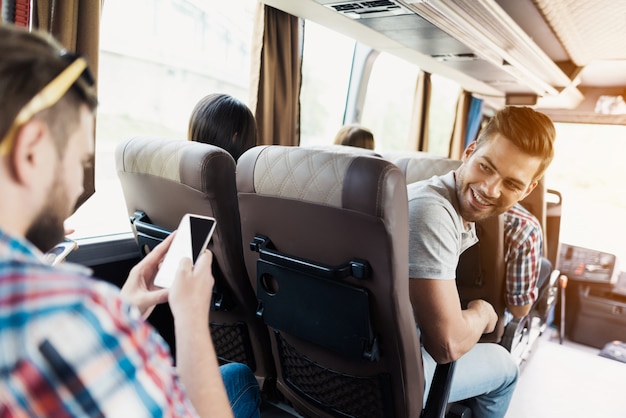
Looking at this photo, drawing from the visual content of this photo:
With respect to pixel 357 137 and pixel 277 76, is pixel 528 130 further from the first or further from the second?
pixel 277 76

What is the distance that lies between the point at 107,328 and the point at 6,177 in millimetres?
240

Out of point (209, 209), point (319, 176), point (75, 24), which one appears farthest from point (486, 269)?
point (75, 24)

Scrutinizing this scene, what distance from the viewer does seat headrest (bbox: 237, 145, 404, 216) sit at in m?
1.12

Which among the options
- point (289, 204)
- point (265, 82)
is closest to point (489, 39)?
point (265, 82)

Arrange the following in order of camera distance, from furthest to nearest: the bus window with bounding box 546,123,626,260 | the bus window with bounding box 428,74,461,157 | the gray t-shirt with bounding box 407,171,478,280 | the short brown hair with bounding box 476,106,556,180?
the bus window with bounding box 428,74,461,157, the bus window with bounding box 546,123,626,260, the short brown hair with bounding box 476,106,556,180, the gray t-shirt with bounding box 407,171,478,280

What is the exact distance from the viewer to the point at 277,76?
11.5ft

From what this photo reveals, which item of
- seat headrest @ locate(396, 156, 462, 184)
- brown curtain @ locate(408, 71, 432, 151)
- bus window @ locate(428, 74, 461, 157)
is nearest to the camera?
seat headrest @ locate(396, 156, 462, 184)

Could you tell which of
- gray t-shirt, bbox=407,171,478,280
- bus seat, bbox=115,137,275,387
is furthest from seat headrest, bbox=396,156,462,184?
bus seat, bbox=115,137,275,387

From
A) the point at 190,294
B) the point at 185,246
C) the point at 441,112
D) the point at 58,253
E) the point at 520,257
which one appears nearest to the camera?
the point at 190,294

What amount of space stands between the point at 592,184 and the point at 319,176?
5577mm

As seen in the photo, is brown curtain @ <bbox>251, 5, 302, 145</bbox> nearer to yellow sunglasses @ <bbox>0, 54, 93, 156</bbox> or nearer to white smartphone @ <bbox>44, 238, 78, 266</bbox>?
white smartphone @ <bbox>44, 238, 78, 266</bbox>

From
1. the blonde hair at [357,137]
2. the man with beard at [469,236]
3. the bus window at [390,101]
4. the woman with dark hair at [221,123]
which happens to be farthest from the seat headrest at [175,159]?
the bus window at [390,101]

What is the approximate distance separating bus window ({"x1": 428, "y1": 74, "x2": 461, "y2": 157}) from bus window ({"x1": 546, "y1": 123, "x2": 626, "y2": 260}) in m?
1.65

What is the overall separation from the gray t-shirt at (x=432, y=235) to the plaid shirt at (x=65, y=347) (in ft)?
3.53
